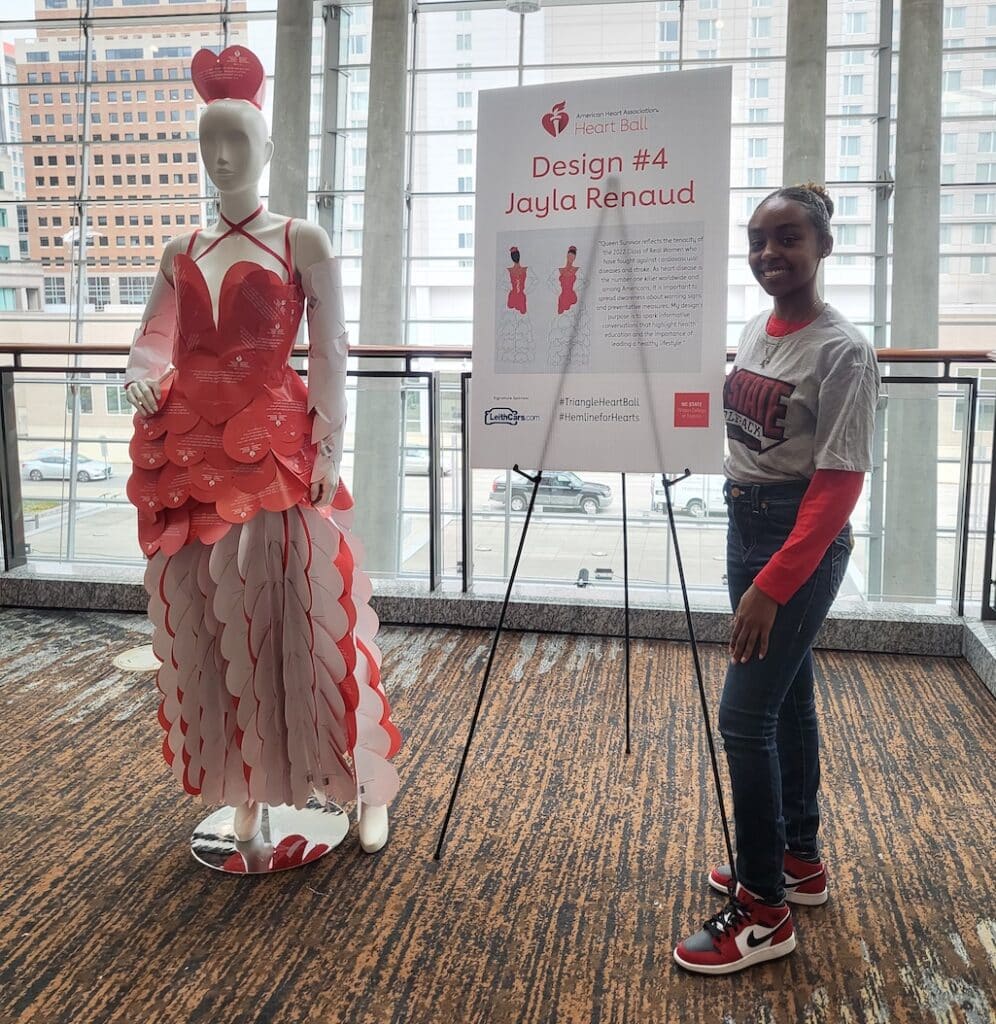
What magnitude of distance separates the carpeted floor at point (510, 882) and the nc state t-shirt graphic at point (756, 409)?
1.00 meters

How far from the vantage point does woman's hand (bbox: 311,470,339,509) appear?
2195 millimetres

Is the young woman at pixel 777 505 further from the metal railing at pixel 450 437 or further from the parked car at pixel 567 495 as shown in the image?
the parked car at pixel 567 495

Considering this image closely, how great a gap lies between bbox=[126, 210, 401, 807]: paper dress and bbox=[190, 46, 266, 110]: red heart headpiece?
0.27 meters

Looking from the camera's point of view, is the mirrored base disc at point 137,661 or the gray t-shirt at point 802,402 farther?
the mirrored base disc at point 137,661

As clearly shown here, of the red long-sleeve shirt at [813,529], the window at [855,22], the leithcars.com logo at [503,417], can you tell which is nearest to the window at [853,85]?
the window at [855,22]

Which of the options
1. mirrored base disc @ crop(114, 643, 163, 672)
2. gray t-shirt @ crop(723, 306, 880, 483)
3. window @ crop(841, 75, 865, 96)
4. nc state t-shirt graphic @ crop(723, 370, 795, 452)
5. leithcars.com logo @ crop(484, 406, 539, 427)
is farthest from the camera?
window @ crop(841, 75, 865, 96)

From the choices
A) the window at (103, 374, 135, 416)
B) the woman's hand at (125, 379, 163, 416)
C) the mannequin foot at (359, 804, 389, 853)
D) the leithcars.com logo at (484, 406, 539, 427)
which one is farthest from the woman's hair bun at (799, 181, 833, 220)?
the window at (103, 374, 135, 416)

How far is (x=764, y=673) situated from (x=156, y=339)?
4.97 feet

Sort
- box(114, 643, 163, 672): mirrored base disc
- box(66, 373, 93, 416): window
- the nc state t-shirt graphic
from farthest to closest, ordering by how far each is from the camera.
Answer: box(66, 373, 93, 416): window < box(114, 643, 163, 672): mirrored base disc < the nc state t-shirt graphic

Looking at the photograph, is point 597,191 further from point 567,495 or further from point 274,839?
point 567,495

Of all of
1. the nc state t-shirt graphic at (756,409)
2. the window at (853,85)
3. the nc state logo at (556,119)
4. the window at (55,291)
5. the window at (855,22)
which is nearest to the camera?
the nc state t-shirt graphic at (756,409)

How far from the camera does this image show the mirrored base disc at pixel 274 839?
232cm

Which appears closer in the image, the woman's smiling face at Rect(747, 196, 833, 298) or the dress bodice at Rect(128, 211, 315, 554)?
the woman's smiling face at Rect(747, 196, 833, 298)

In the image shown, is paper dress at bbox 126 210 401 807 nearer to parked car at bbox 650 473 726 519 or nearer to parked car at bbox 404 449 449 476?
parked car at bbox 404 449 449 476
